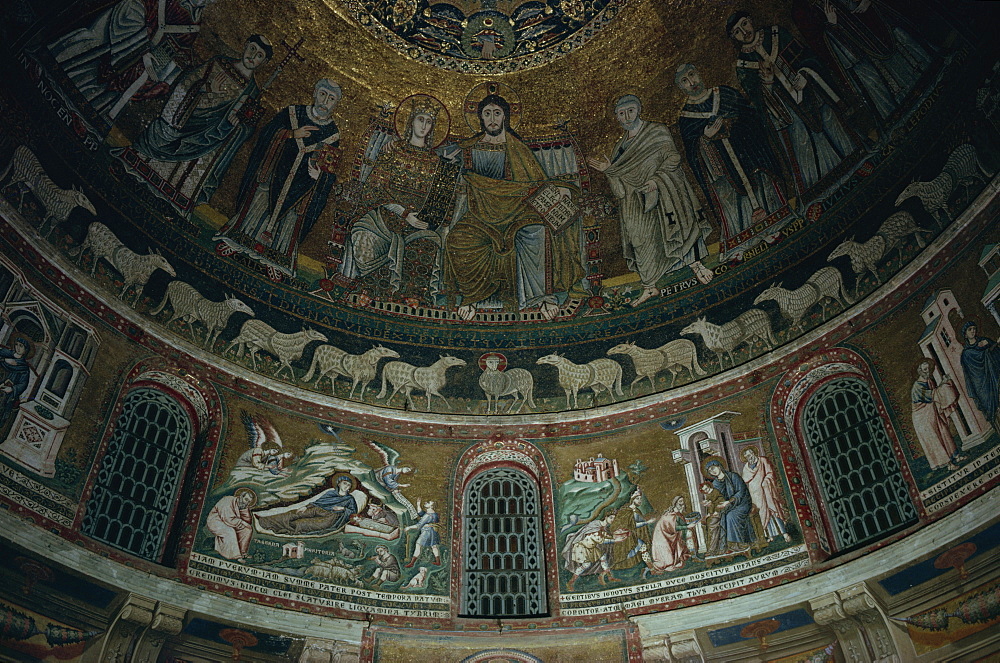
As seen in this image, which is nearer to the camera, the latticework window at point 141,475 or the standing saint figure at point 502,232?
the latticework window at point 141,475

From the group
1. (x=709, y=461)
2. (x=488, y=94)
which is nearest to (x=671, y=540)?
(x=709, y=461)

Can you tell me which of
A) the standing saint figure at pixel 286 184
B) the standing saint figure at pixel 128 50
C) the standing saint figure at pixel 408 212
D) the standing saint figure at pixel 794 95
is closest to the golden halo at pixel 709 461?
the standing saint figure at pixel 794 95

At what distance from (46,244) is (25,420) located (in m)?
2.93

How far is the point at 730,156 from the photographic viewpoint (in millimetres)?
17453

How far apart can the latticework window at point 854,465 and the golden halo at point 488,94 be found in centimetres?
832

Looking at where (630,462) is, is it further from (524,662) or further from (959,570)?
(959,570)

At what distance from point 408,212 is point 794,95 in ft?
26.0

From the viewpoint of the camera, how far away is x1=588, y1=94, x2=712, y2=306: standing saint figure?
58.3 feet

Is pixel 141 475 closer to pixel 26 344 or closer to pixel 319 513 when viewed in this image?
pixel 26 344

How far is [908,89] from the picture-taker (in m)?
15.0

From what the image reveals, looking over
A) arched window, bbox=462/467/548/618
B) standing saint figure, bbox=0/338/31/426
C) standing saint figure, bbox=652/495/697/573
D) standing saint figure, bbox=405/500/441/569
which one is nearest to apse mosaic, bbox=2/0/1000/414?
arched window, bbox=462/467/548/618

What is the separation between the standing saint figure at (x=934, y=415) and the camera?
12797mm

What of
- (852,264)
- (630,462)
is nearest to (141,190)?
(630,462)

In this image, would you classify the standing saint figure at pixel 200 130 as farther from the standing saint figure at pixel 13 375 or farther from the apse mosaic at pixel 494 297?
the standing saint figure at pixel 13 375
